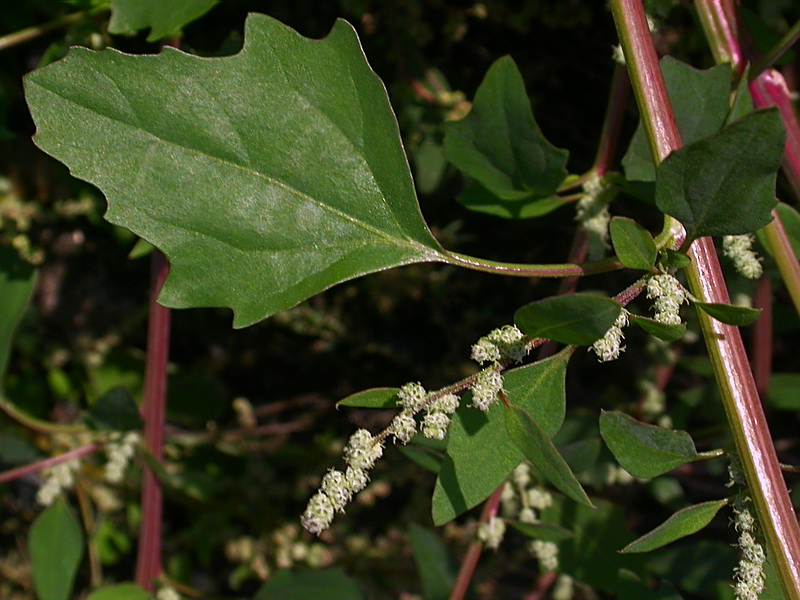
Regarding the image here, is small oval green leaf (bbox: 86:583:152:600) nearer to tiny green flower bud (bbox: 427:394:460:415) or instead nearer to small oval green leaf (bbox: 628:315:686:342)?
tiny green flower bud (bbox: 427:394:460:415)

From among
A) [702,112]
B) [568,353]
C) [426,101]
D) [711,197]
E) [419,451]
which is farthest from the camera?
[426,101]

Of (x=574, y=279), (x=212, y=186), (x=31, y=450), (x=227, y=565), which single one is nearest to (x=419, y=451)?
(x=574, y=279)

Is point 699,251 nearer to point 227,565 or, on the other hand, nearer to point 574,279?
point 574,279

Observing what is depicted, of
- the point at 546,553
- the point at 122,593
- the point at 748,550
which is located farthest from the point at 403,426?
the point at 122,593

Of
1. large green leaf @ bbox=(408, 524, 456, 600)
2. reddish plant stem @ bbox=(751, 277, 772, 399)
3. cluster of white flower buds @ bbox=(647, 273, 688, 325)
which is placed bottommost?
large green leaf @ bbox=(408, 524, 456, 600)

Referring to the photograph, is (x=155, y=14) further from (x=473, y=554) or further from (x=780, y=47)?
(x=473, y=554)

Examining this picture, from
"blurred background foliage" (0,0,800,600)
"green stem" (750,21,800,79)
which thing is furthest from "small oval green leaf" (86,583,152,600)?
"green stem" (750,21,800,79)

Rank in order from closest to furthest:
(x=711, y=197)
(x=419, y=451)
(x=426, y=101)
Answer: (x=711, y=197) → (x=419, y=451) → (x=426, y=101)
